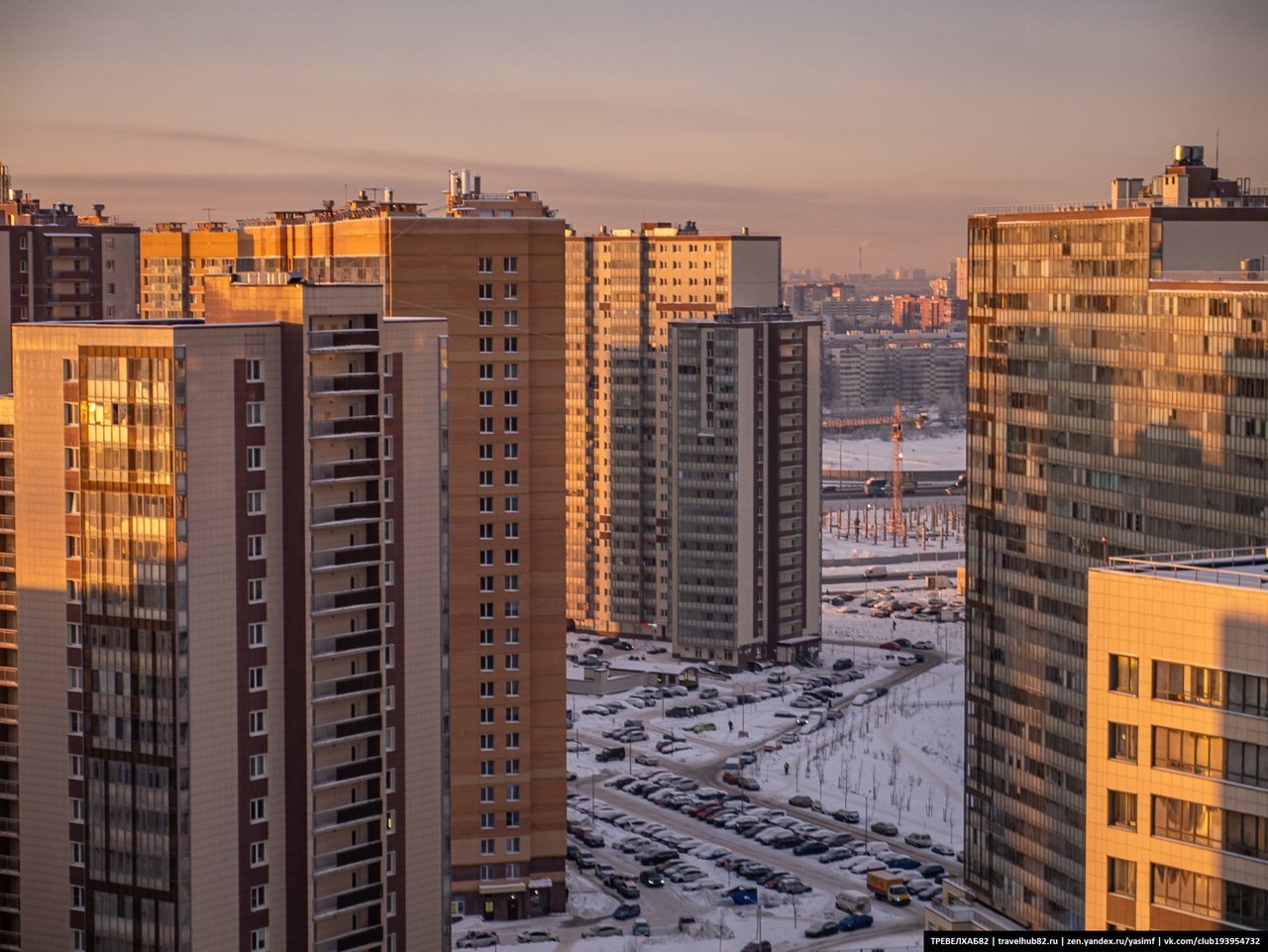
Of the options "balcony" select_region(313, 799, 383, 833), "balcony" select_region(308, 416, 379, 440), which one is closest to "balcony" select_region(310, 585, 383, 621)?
"balcony" select_region(308, 416, 379, 440)

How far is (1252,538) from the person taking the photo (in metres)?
60.1

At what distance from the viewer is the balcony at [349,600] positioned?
168 feet

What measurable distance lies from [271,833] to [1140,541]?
29.2m

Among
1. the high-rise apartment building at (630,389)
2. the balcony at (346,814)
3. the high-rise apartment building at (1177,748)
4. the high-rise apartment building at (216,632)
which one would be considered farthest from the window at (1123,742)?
the high-rise apartment building at (630,389)

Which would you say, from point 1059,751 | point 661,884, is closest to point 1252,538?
point 1059,751

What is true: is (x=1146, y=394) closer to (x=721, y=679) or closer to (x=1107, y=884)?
(x=1107, y=884)

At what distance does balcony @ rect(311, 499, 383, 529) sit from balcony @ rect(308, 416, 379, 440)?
1.74m

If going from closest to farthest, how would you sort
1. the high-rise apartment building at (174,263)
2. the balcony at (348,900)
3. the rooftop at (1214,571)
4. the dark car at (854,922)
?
the rooftop at (1214,571), the balcony at (348,900), the dark car at (854,922), the high-rise apartment building at (174,263)

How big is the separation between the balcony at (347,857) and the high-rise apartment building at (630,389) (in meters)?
84.1

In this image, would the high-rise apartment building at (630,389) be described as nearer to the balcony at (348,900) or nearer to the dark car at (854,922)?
the dark car at (854,922)

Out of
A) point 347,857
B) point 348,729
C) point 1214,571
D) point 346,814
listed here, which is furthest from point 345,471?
point 1214,571

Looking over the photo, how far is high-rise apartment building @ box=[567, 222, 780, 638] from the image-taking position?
139000 millimetres

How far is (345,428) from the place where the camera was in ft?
171

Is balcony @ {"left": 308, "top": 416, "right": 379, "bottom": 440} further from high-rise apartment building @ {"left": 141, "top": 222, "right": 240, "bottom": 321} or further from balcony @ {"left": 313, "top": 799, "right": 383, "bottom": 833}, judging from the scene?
high-rise apartment building @ {"left": 141, "top": 222, "right": 240, "bottom": 321}
